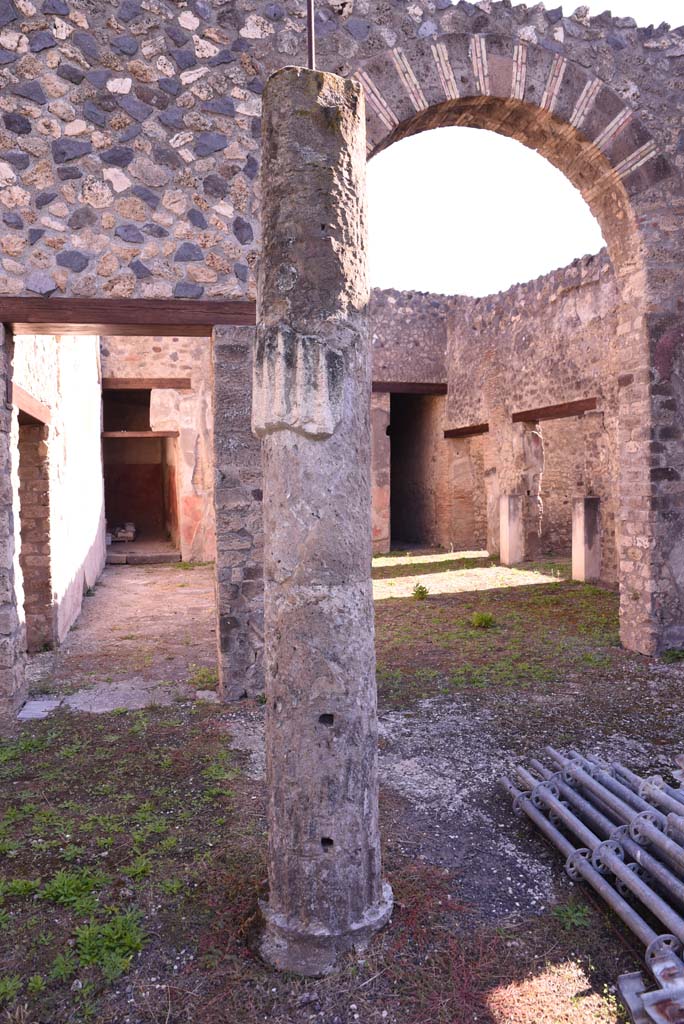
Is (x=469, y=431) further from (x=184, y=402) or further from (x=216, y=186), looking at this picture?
(x=216, y=186)

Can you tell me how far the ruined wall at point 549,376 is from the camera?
1012 cm

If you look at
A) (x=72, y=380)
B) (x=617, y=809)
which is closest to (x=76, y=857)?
(x=617, y=809)

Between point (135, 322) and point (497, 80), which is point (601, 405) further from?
point (135, 322)

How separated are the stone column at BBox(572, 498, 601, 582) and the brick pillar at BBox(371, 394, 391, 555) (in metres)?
4.57

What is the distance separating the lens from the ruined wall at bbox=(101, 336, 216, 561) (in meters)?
13.1

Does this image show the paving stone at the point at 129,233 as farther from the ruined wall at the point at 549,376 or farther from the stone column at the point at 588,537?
the stone column at the point at 588,537

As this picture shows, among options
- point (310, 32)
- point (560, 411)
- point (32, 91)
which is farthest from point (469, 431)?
point (310, 32)

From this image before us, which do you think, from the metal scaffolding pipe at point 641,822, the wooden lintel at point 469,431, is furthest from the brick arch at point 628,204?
the wooden lintel at point 469,431

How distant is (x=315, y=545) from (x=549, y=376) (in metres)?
9.87

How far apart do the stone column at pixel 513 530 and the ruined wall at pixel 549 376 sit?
0.14 metres

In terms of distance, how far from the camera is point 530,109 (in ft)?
20.2

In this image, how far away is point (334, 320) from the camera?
8.14ft

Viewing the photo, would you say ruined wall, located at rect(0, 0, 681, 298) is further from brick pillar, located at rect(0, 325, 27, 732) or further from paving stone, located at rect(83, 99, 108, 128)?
brick pillar, located at rect(0, 325, 27, 732)

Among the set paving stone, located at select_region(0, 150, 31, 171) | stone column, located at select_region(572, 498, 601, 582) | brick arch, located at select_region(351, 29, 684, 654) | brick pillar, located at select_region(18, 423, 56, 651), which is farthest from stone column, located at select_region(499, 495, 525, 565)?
paving stone, located at select_region(0, 150, 31, 171)
